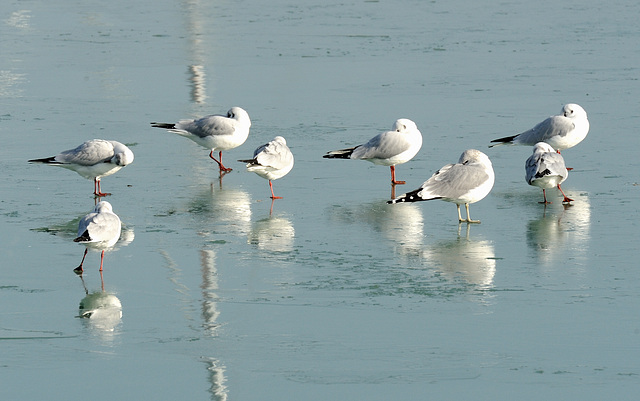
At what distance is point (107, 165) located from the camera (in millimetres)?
11586

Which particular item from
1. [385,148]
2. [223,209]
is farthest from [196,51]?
[223,209]

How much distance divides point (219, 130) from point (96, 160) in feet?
6.39

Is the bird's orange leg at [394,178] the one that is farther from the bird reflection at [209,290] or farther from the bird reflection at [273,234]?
the bird reflection at [209,290]

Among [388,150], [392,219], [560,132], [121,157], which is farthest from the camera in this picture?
[560,132]

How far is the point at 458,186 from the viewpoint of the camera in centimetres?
1021

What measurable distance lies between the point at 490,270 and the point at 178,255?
2549mm

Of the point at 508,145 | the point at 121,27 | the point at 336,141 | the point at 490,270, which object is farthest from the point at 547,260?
the point at 121,27

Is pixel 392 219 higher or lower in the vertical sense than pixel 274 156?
lower

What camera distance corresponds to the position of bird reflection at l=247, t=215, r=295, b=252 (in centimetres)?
938

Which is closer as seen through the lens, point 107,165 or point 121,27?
point 107,165

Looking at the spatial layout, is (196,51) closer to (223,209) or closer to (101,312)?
(223,209)

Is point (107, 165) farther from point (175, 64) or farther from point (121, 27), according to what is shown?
point (121, 27)

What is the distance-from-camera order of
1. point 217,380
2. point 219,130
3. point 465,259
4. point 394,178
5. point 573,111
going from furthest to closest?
1. point 219,130
2. point 573,111
3. point 394,178
4. point 465,259
5. point 217,380

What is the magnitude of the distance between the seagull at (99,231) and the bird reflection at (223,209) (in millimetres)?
1310
